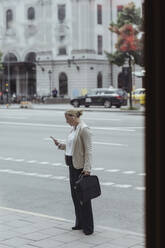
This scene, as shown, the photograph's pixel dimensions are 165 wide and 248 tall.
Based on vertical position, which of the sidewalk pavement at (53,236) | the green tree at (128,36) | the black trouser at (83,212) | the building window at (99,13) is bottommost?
the sidewalk pavement at (53,236)

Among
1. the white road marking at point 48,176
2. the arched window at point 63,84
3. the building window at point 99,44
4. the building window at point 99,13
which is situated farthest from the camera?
the arched window at point 63,84

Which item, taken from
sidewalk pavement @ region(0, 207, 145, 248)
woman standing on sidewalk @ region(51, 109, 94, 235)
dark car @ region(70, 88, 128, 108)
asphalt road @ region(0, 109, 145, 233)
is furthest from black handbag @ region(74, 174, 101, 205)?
dark car @ region(70, 88, 128, 108)

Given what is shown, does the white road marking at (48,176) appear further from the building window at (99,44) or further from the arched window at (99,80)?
the arched window at (99,80)

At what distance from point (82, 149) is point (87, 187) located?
1.40ft

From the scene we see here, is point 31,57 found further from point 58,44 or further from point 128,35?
point 128,35

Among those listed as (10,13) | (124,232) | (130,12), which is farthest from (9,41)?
(124,232)

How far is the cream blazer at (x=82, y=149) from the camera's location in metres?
5.93
